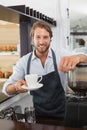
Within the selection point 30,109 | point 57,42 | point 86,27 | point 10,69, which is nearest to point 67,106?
point 30,109

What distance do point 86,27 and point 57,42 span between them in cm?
47

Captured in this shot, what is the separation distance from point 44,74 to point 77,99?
64 centimetres

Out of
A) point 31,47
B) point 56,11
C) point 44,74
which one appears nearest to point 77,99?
point 44,74

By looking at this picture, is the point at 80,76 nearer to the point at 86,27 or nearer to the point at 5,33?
the point at 5,33

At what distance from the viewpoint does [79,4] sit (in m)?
3.16

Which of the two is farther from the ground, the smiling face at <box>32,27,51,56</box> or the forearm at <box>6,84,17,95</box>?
the smiling face at <box>32,27,51,56</box>

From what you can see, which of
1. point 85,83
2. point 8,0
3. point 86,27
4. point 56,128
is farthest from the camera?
point 86,27

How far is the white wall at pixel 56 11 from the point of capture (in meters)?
3.00

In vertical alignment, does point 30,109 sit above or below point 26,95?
above

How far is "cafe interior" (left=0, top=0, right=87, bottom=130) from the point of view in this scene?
1.02 meters

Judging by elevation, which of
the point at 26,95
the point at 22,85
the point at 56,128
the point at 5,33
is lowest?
the point at 26,95

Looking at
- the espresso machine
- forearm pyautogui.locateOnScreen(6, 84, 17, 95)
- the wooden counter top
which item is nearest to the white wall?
forearm pyautogui.locateOnScreen(6, 84, 17, 95)

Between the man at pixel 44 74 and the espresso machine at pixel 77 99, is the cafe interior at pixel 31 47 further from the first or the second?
the man at pixel 44 74

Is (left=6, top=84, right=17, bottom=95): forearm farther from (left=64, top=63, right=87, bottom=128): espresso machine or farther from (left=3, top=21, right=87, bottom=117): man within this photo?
(left=64, top=63, right=87, bottom=128): espresso machine
